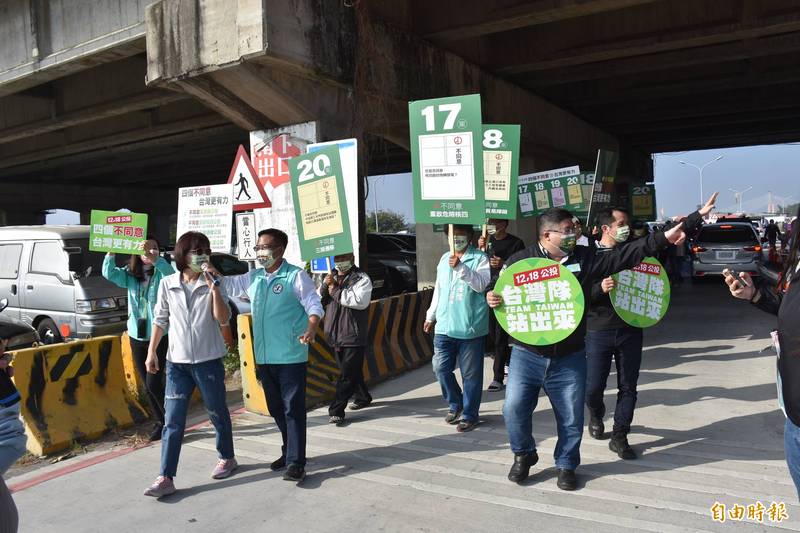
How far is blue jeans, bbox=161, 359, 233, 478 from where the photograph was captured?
4.50 meters

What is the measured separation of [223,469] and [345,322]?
184 centimetres

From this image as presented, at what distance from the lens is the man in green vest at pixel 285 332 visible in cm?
461

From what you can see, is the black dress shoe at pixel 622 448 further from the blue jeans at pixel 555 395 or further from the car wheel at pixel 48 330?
the car wheel at pixel 48 330

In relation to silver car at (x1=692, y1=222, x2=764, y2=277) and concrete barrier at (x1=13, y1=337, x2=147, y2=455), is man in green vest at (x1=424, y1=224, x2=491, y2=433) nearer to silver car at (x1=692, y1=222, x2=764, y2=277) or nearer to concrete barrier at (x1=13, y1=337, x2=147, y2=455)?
concrete barrier at (x1=13, y1=337, x2=147, y2=455)

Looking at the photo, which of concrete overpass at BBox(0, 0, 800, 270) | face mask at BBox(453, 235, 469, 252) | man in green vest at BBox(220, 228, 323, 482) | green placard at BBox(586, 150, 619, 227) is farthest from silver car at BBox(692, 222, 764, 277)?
man in green vest at BBox(220, 228, 323, 482)

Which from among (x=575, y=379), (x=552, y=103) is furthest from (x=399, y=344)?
(x=552, y=103)

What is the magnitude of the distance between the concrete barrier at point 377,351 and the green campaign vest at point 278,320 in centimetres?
193

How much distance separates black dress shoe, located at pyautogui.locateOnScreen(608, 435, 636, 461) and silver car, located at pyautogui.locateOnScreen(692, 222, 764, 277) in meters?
13.2

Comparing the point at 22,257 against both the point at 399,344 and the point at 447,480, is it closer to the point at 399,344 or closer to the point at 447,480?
the point at 399,344

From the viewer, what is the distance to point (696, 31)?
390 inches

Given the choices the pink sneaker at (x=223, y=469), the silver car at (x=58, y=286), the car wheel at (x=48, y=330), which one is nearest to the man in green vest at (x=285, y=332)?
the pink sneaker at (x=223, y=469)

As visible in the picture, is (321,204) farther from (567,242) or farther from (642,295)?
(642,295)

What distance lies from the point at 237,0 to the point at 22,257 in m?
5.94

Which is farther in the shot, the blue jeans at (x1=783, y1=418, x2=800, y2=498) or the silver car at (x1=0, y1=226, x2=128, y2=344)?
the silver car at (x1=0, y1=226, x2=128, y2=344)
